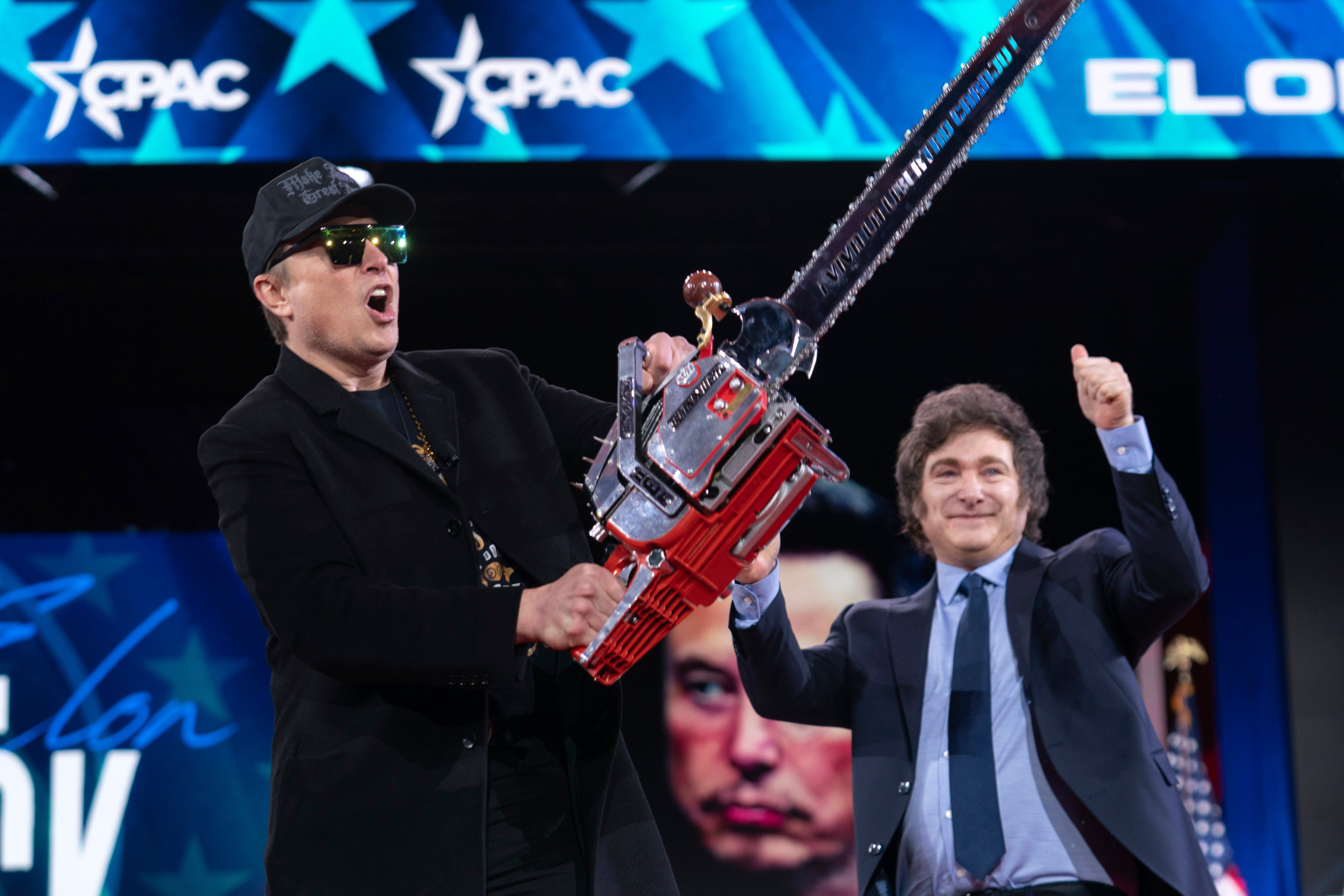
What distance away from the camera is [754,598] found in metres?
2.81

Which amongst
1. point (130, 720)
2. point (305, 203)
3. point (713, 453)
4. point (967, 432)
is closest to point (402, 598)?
point (713, 453)

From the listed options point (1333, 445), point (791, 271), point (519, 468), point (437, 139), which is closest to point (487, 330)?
point (437, 139)

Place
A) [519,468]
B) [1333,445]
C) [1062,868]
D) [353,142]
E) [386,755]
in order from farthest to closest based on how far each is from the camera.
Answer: [1333,445] → [353,142] → [1062,868] → [519,468] → [386,755]

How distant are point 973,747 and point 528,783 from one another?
1258 mm

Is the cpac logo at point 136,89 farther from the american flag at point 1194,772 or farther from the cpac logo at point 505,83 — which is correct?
the american flag at point 1194,772

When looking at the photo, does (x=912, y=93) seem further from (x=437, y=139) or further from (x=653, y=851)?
(x=653, y=851)

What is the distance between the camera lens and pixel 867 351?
5070 millimetres

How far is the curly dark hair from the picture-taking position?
3148mm

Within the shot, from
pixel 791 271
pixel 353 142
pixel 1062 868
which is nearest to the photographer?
pixel 1062 868

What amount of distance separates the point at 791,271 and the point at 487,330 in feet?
4.26

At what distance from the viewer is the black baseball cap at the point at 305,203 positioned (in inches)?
83.3

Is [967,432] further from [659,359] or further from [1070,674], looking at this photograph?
[659,359]

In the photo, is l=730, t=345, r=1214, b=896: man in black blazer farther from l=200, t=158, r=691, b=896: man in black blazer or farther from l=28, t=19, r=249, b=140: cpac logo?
l=28, t=19, r=249, b=140: cpac logo

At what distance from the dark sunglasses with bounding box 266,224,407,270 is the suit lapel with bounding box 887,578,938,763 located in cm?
157
